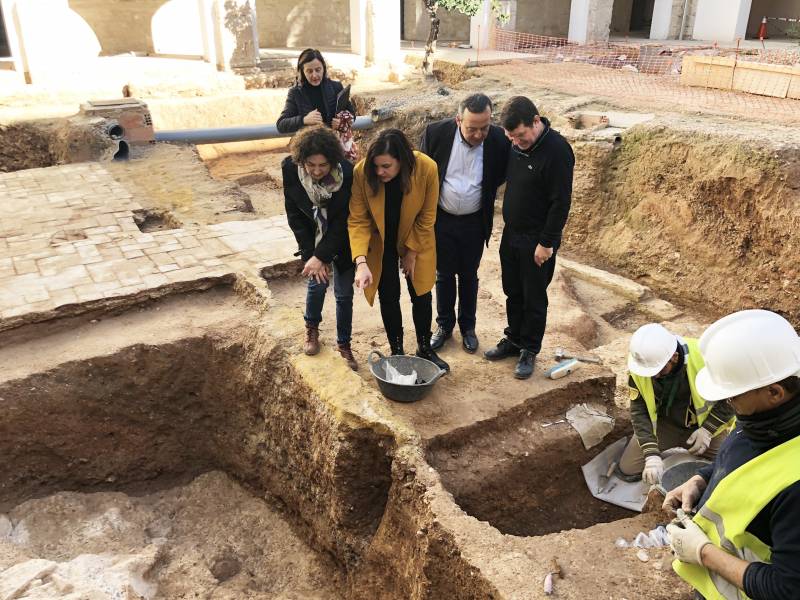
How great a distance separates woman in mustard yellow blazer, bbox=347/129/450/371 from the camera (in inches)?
164

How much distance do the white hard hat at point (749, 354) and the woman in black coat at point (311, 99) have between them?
4.41m

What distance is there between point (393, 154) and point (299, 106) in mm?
2418

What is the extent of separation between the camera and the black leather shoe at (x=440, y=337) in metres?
5.16

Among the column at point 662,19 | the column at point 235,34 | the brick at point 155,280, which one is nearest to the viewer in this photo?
the brick at point 155,280

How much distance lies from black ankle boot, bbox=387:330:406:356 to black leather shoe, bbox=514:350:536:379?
0.84 meters

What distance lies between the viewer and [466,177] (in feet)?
15.0

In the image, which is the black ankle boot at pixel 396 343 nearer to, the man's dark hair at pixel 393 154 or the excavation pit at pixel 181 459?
the excavation pit at pixel 181 459

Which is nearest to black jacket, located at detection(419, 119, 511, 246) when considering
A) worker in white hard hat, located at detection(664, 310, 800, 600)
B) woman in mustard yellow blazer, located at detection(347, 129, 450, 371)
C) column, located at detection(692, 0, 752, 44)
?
woman in mustard yellow blazer, located at detection(347, 129, 450, 371)

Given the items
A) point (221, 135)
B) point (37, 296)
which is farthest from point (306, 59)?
point (221, 135)

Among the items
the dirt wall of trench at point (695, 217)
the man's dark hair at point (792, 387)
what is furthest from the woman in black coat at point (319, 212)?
the dirt wall of trench at point (695, 217)

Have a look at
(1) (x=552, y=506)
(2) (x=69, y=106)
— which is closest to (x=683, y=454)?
(1) (x=552, y=506)

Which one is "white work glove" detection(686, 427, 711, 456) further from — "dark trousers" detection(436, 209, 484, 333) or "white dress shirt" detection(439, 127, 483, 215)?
"white dress shirt" detection(439, 127, 483, 215)

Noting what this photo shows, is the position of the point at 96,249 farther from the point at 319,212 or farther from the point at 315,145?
the point at 315,145

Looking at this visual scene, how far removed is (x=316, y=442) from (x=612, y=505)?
1984mm
